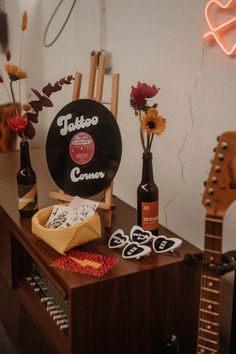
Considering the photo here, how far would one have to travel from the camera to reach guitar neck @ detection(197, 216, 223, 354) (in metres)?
1.14

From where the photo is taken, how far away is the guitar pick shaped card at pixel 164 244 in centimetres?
147

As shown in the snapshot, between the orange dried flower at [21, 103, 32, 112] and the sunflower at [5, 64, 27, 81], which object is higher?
the sunflower at [5, 64, 27, 81]

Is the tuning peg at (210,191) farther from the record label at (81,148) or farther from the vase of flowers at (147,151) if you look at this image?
the record label at (81,148)

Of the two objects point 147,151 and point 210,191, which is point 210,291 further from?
point 147,151

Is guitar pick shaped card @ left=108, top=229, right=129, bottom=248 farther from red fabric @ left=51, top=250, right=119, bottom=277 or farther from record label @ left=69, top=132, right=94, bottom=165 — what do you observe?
record label @ left=69, top=132, right=94, bottom=165

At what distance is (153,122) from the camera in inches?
57.4

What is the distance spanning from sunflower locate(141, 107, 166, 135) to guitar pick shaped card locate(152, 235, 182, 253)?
0.35 metres

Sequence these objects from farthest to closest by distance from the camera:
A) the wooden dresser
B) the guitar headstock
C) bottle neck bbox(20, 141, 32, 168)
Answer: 1. bottle neck bbox(20, 141, 32, 168)
2. the wooden dresser
3. the guitar headstock

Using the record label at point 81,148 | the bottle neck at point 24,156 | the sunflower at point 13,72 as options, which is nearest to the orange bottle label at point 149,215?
the record label at point 81,148

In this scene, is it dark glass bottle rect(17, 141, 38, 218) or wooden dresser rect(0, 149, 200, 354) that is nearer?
wooden dresser rect(0, 149, 200, 354)

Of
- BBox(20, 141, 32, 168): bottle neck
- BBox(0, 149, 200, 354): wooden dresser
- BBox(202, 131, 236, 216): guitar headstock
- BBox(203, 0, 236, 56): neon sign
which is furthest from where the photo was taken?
BBox(20, 141, 32, 168): bottle neck

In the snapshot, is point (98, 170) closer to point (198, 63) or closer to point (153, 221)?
point (153, 221)

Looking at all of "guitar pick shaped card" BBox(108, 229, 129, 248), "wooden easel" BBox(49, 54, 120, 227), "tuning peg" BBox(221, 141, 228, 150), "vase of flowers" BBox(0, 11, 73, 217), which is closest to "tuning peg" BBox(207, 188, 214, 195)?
"tuning peg" BBox(221, 141, 228, 150)

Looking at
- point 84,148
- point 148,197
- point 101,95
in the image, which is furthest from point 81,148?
point 148,197
